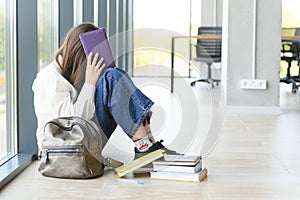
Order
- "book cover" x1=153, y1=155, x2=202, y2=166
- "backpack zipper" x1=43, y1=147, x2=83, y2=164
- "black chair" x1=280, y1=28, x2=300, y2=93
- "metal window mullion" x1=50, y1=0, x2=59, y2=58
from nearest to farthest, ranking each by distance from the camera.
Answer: "backpack zipper" x1=43, y1=147, x2=83, y2=164
"book cover" x1=153, y1=155, x2=202, y2=166
"metal window mullion" x1=50, y1=0, x2=59, y2=58
"black chair" x1=280, y1=28, x2=300, y2=93

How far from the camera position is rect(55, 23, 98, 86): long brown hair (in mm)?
3033

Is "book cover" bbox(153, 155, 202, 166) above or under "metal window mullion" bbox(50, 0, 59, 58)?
under

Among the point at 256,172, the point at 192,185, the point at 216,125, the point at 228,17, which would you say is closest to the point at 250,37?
the point at 228,17

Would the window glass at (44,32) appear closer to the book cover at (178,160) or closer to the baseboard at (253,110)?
the book cover at (178,160)

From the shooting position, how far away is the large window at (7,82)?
2955 millimetres

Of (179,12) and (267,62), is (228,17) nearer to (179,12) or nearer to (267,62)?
(267,62)

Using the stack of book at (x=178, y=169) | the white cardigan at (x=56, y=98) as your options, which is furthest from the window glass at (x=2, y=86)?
the stack of book at (x=178, y=169)

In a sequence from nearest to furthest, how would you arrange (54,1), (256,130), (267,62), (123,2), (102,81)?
(102,81)
(54,1)
(256,130)
(267,62)
(123,2)

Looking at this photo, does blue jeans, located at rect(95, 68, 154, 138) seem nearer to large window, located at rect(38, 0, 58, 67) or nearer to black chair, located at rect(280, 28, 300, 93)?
large window, located at rect(38, 0, 58, 67)

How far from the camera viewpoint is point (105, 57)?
3100mm

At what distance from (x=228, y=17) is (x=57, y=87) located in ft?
10.1

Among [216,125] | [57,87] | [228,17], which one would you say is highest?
[228,17]

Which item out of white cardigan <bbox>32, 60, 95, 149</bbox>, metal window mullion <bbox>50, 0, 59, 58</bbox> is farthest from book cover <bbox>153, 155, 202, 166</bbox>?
metal window mullion <bbox>50, 0, 59, 58</bbox>

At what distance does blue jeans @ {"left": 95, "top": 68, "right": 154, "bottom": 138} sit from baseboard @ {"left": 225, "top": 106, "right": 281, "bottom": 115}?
2.86 m
